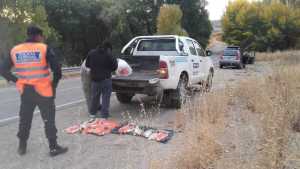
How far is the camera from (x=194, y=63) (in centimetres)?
982

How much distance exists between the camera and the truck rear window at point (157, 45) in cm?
972

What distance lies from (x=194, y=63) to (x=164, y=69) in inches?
83.1

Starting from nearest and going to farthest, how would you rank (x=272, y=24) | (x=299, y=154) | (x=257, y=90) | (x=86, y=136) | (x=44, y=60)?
(x=299, y=154)
(x=44, y=60)
(x=86, y=136)
(x=257, y=90)
(x=272, y=24)

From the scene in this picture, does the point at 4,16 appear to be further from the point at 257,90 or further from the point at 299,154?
the point at 299,154

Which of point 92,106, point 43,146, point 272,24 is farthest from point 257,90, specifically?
point 272,24

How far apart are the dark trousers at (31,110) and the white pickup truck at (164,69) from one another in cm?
299

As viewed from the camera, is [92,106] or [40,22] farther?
[40,22]

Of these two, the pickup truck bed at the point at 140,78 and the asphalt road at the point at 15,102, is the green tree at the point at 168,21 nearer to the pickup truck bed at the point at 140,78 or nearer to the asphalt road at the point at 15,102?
the asphalt road at the point at 15,102

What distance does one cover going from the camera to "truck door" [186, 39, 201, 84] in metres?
9.63

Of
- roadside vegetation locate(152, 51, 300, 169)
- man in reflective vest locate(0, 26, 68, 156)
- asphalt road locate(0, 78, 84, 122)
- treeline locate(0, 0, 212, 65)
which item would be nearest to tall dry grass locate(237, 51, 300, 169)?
roadside vegetation locate(152, 51, 300, 169)

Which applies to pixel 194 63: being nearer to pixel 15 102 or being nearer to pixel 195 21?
pixel 15 102

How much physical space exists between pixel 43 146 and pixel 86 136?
83 cm

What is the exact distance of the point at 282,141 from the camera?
394 centimetres

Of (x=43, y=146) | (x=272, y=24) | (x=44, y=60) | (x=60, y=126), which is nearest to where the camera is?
(x=44, y=60)
